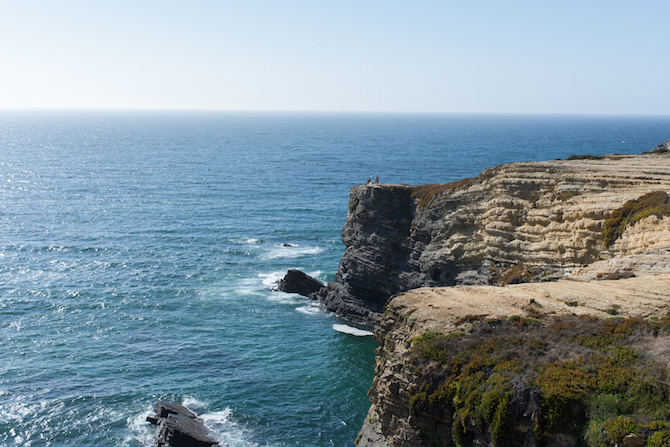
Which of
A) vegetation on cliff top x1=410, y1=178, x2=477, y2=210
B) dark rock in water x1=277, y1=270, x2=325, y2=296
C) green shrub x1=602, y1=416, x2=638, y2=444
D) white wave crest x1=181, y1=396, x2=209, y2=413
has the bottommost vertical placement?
white wave crest x1=181, y1=396, x2=209, y2=413

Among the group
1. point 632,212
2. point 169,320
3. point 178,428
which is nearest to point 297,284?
point 169,320

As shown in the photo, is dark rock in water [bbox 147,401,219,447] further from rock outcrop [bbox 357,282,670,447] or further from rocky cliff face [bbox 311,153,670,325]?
rocky cliff face [bbox 311,153,670,325]

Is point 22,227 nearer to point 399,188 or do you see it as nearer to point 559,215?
point 399,188

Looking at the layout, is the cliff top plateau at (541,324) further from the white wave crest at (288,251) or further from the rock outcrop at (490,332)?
the white wave crest at (288,251)

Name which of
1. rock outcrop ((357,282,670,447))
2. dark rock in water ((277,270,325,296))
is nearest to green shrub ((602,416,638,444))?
rock outcrop ((357,282,670,447))

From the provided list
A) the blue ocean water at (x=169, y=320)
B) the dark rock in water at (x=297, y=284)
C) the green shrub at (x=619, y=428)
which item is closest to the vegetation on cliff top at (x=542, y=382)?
the green shrub at (x=619, y=428)

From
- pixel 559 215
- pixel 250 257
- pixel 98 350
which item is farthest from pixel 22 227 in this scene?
pixel 559 215

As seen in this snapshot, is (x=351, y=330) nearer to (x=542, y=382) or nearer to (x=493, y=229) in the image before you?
(x=493, y=229)
